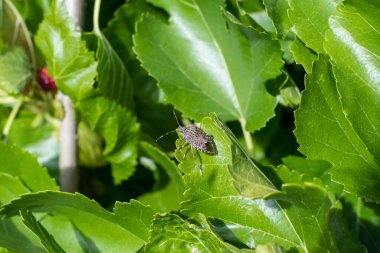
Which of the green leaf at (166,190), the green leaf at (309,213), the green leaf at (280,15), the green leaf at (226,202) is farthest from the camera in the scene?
the green leaf at (166,190)

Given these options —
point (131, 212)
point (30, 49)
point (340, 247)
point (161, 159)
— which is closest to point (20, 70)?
point (30, 49)

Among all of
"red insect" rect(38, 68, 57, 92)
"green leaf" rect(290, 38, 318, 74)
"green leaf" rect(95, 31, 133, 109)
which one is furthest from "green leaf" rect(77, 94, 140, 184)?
"green leaf" rect(290, 38, 318, 74)

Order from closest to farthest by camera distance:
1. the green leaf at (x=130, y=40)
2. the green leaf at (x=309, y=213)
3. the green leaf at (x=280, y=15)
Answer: the green leaf at (x=309, y=213), the green leaf at (x=280, y=15), the green leaf at (x=130, y=40)

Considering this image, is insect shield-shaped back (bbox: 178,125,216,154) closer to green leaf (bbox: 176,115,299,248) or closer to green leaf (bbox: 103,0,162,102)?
green leaf (bbox: 176,115,299,248)

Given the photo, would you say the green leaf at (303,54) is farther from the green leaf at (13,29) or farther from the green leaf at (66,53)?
the green leaf at (13,29)

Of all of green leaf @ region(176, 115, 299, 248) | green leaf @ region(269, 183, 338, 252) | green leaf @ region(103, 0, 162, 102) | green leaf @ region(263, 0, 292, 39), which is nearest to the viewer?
green leaf @ region(269, 183, 338, 252)

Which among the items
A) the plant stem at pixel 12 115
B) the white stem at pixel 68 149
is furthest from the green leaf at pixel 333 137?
the plant stem at pixel 12 115
